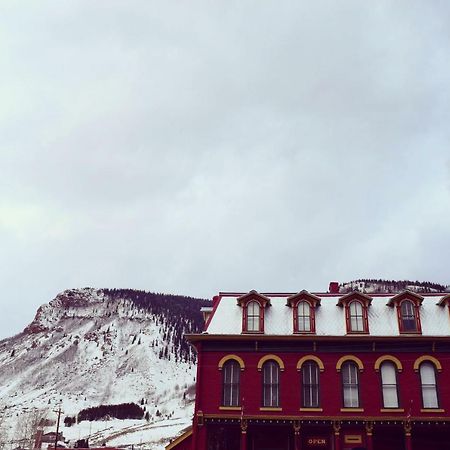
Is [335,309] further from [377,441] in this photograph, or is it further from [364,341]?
[377,441]

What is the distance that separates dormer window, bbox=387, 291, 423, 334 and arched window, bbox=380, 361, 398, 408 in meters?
2.12

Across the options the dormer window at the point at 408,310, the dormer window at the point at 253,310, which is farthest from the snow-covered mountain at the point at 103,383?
the dormer window at the point at 408,310

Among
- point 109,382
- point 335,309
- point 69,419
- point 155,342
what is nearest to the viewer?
point 335,309

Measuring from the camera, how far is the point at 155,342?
200 m

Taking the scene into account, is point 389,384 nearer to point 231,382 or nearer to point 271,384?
point 271,384

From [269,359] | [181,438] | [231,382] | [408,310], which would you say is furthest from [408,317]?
[181,438]

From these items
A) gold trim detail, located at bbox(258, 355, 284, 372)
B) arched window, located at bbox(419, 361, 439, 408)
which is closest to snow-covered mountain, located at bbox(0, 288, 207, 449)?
gold trim detail, located at bbox(258, 355, 284, 372)

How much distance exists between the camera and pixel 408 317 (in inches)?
1199

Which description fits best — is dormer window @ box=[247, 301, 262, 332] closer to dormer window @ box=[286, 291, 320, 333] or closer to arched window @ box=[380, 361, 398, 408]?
dormer window @ box=[286, 291, 320, 333]

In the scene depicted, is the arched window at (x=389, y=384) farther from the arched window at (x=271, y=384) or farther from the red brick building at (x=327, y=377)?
the arched window at (x=271, y=384)

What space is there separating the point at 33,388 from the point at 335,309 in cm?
16159

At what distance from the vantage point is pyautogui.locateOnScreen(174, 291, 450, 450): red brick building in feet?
94.3

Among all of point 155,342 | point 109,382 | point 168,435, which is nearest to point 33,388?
point 109,382

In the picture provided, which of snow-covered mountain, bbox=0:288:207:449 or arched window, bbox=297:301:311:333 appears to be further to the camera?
snow-covered mountain, bbox=0:288:207:449
